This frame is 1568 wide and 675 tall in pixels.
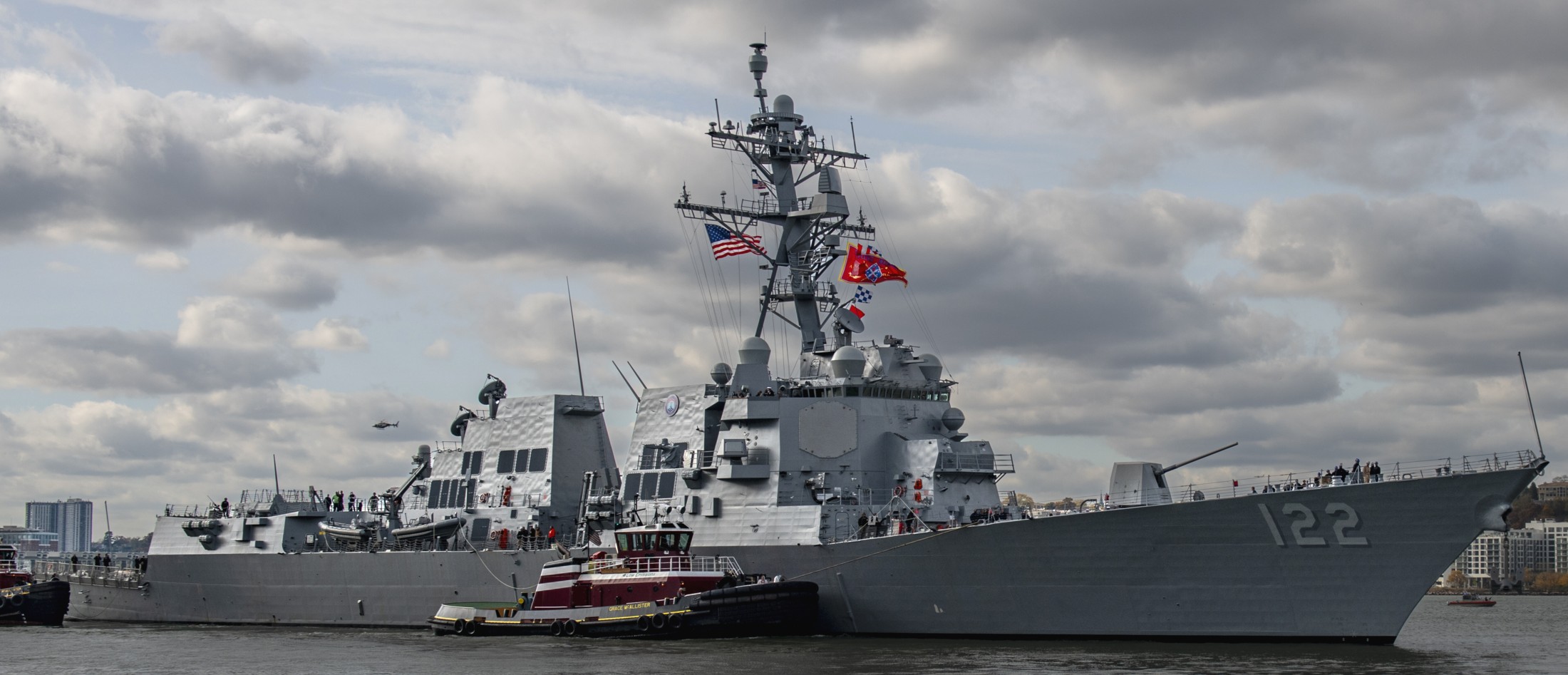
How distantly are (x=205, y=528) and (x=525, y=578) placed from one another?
12.6m

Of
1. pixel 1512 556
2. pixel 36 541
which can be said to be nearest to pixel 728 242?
pixel 1512 556

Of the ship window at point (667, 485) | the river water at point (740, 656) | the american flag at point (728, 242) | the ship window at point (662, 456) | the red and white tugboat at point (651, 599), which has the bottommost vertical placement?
the river water at point (740, 656)

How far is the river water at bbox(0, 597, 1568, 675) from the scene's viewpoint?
2488 centimetres

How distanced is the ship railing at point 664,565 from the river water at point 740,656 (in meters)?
1.48

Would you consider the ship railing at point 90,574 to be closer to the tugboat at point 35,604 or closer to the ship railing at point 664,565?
the tugboat at point 35,604

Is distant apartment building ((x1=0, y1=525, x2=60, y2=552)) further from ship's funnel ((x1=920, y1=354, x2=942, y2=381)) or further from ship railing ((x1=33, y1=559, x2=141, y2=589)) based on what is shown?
ship's funnel ((x1=920, y1=354, x2=942, y2=381))

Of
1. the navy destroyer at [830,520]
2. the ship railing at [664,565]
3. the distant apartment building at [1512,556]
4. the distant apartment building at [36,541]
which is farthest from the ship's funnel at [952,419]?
the distant apartment building at [36,541]

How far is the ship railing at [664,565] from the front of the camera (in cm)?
3070

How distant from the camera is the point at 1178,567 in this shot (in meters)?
26.9

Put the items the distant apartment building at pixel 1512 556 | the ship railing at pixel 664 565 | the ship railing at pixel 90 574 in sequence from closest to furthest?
1. the ship railing at pixel 664 565
2. the ship railing at pixel 90 574
3. the distant apartment building at pixel 1512 556

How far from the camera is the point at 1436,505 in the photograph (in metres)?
25.5

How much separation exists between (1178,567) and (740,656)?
25.2 ft

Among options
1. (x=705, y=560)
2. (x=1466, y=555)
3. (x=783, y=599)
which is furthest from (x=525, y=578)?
(x=1466, y=555)

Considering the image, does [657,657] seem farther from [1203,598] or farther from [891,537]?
[1203,598]
